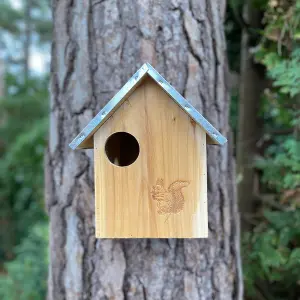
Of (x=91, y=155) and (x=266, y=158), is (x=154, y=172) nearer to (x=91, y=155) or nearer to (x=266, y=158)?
(x=91, y=155)

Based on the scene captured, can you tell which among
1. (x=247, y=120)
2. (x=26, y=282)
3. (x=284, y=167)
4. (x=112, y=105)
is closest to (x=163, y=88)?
(x=112, y=105)

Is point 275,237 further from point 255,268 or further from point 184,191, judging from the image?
point 184,191

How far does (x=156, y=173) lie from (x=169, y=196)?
0.24ft

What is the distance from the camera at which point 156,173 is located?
1.06 m

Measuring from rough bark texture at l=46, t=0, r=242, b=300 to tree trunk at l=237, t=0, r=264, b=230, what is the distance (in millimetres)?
1013

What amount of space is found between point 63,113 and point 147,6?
469 millimetres

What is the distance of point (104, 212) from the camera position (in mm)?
1083

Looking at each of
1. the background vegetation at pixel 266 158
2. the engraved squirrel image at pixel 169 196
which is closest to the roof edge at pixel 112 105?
the engraved squirrel image at pixel 169 196

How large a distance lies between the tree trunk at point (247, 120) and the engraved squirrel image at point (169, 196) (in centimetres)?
135

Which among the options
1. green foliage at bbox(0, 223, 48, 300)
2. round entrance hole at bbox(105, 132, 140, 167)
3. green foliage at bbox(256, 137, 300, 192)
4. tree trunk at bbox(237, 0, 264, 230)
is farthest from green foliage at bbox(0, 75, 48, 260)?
round entrance hole at bbox(105, 132, 140, 167)

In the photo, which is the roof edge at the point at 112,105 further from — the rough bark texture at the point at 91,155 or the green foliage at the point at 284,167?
the green foliage at the point at 284,167

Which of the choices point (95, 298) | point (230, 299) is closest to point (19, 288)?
point (95, 298)

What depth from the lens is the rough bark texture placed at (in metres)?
1.30

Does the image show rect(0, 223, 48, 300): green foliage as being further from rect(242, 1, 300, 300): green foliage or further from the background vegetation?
rect(242, 1, 300, 300): green foliage
